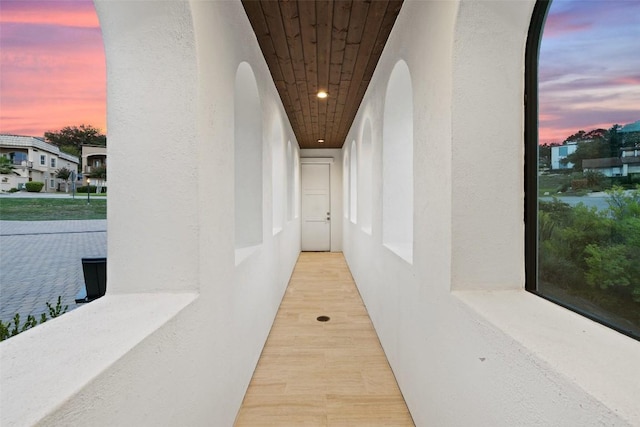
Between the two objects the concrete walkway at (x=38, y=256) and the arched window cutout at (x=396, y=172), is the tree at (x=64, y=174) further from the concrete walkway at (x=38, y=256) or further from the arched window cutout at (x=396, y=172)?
the arched window cutout at (x=396, y=172)

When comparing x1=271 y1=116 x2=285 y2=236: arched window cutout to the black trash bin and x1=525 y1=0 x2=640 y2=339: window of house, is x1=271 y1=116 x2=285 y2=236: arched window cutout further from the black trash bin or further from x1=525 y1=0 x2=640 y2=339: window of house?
x1=525 y1=0 x2=640 y2=339: window of house

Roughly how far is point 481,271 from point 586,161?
1.82 ft

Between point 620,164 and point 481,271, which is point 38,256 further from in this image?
point 620,164

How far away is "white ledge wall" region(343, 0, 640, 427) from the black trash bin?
7.47ft

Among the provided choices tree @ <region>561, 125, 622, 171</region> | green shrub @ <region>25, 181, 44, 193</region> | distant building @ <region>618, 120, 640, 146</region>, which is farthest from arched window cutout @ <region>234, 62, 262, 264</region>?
distant building @ <region>618, 120, 640, 146</region>

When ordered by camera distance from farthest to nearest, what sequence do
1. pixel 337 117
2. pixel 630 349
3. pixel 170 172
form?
pixel 337 117, pixel 170 172, pixel 630 349

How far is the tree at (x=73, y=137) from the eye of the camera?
57.0 inches

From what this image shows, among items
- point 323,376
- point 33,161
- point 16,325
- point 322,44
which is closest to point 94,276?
point 16,325

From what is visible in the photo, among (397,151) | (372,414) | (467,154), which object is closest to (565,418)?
(467,154)

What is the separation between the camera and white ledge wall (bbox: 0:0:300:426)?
84 centimetres

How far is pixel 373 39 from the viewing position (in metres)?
2.46

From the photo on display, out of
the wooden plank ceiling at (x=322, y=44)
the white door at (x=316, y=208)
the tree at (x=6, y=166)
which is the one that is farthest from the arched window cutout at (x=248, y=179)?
the white door at (x=316, y=208)

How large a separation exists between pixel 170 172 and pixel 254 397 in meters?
1.60

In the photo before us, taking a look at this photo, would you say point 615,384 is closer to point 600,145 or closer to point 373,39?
point 600,145
